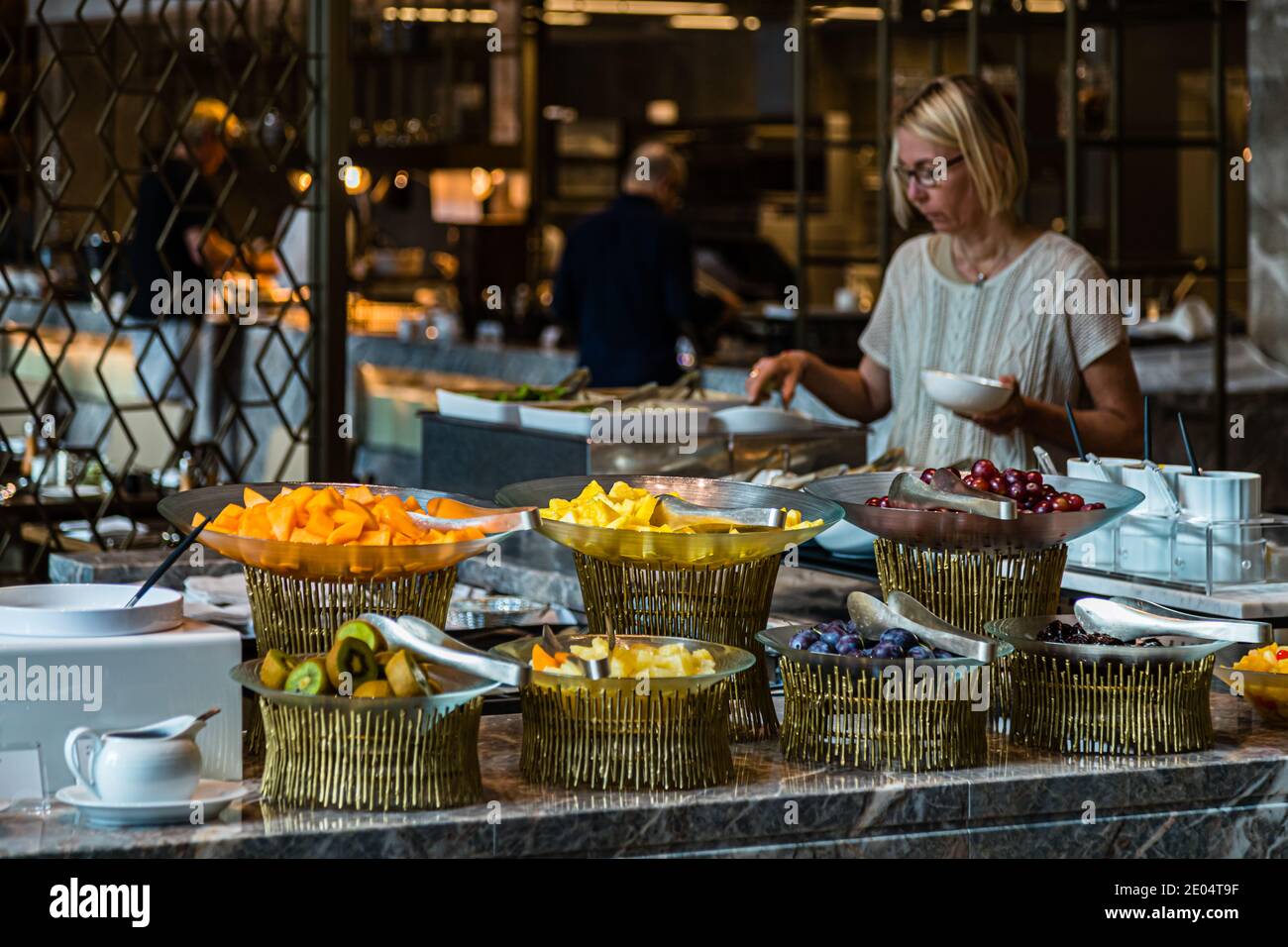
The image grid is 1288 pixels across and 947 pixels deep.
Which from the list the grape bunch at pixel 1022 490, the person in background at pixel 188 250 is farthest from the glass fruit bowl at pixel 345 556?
the person in background at pixel 188 250

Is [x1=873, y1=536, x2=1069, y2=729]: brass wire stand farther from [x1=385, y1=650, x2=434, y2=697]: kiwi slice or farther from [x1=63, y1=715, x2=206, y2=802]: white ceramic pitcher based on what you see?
[x1=63, y1=715, x2=206, y2=802]: white ceramic pitcher

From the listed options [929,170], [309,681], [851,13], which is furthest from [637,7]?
[309,681]

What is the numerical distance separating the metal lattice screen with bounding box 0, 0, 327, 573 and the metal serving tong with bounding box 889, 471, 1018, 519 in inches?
89.1

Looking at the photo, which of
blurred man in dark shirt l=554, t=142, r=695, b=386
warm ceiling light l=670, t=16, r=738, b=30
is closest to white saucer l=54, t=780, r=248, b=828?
blurred man in dark shirt l=554, t=142, r=695, b=386

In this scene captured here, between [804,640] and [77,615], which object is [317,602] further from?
[804,640]

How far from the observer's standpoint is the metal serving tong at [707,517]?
2.20m

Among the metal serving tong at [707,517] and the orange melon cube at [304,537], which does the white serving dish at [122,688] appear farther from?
the metal serving tong at [707,517]

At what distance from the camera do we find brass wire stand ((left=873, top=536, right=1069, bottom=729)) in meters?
2.31

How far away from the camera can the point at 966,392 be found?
10.1 ft

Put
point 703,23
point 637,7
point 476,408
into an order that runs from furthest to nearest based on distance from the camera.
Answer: point 703,23 → point 637,7 → point 476,408

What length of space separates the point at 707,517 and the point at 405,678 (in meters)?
0.46

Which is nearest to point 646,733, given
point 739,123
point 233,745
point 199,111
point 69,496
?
point 233,745

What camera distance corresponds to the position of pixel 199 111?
5.95 meters
